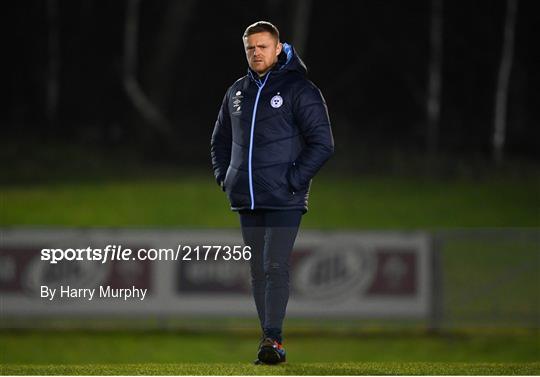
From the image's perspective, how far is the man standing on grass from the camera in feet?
18.4

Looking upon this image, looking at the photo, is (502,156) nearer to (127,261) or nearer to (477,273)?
(477,273)

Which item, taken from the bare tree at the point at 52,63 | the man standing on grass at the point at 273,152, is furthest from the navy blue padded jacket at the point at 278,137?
the bare tree at the point at 52,63

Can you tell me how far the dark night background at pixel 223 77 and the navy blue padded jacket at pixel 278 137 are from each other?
14.9 m

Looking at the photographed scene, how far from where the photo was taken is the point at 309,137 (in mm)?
5637

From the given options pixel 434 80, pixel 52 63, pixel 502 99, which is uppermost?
pixel 52 63

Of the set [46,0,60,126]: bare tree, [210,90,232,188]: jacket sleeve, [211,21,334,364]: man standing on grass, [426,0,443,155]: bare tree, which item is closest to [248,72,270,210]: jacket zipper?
[211,21,334,364]: man standing on grass

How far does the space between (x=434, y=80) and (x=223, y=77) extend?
367 centimetres

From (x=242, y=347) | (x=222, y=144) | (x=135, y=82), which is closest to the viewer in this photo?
(x=222, y=144)

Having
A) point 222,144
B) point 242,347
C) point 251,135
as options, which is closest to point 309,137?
point 251,135

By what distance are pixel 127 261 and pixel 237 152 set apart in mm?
7145

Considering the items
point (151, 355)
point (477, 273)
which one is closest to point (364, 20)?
point (477, 273)

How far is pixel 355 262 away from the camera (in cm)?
1267

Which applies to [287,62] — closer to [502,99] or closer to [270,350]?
[270,350]

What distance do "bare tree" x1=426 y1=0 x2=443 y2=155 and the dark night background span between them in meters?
0.13
